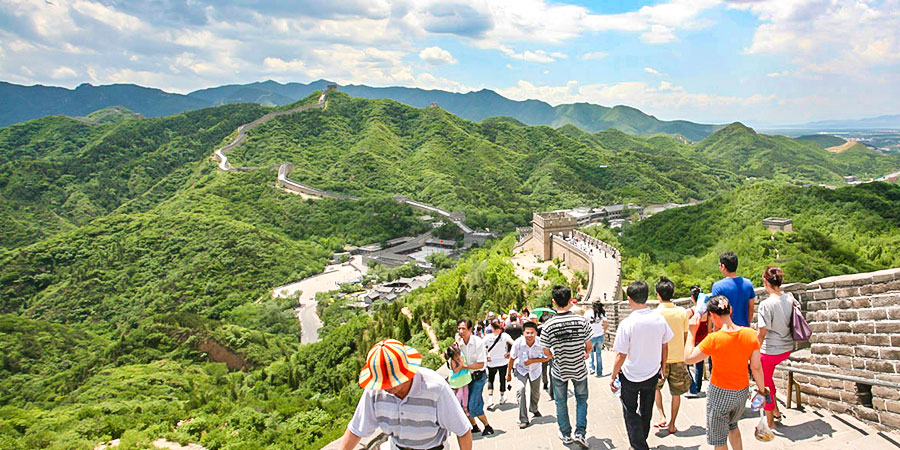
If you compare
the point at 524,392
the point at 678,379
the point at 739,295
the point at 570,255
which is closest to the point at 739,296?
the point at 739,295

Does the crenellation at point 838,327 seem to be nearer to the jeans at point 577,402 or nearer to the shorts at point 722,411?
the shorts at point 722,411

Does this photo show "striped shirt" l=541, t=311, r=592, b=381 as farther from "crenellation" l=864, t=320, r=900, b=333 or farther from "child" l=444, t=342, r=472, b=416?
"crenellation" l=864, t=320, r=900, b=333

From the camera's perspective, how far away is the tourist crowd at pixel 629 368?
3.69 metres

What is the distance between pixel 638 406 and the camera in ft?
17.4

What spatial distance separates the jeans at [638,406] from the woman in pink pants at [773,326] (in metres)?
1.38

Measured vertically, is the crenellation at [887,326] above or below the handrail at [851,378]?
above

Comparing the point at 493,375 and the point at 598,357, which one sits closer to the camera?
the point at 493,375

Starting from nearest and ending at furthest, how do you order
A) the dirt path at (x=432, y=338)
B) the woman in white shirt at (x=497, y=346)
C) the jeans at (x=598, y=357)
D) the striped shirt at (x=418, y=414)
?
the striped shirt at (x=418, y=414) < the woman in white shirt at (x=497, y=346) < the jeans at (x=598, y=357) < the dirt path at (x=432, y=338)

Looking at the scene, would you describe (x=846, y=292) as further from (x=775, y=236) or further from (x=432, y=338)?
(x=775, y=236)

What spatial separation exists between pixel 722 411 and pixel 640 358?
834mm

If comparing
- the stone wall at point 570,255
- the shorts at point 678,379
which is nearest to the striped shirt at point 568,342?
the shorts at point 678,379

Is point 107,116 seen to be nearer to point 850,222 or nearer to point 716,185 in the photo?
point 716,185

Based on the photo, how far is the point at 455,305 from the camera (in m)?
19.6

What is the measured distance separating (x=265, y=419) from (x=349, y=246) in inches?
2202
